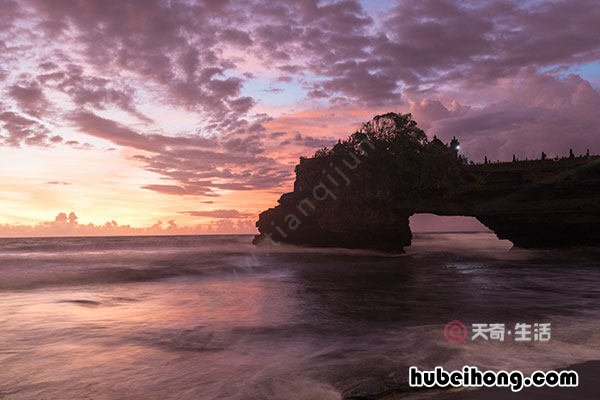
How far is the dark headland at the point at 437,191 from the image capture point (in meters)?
38.6

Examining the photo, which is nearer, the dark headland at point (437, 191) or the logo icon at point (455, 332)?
the logo icon at point (455, 332)

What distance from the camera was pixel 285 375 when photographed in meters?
6.52

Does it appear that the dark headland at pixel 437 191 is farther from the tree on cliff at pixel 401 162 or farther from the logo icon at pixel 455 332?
the logo icon at pixel 455 332

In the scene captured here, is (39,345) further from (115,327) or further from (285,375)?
(285,375)

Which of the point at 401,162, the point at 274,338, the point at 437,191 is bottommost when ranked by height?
the point at 274,338

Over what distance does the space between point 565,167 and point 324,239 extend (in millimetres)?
26730

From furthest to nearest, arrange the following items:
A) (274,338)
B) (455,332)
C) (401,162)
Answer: (401,162) → (455,332) → (274,338)

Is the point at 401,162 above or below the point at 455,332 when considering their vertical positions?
above

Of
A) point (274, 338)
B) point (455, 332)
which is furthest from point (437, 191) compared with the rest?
point (274, 338)

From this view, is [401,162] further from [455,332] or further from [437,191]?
[455,332]

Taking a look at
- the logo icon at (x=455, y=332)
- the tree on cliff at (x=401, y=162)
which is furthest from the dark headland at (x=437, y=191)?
the logo icon at (x=455, y=332)


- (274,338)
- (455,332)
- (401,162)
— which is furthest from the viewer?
(401,162)

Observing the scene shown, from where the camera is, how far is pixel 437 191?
42688mm

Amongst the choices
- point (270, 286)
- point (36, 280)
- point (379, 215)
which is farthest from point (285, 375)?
point (379, 215)
